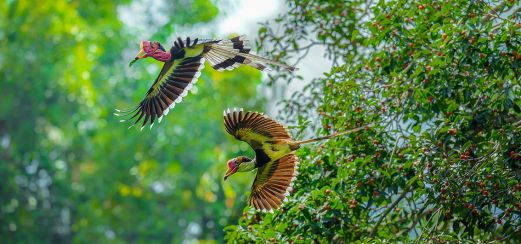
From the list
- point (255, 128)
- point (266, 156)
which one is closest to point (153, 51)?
point (255, 128)

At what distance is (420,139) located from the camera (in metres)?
6.29

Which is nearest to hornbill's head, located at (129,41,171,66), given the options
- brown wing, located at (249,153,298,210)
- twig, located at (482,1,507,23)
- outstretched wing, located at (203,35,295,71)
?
outstretched wing, located at (203,35,295,71)

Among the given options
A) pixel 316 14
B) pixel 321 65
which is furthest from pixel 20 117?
pixel 316 14

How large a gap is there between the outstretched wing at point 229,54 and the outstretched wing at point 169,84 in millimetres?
81

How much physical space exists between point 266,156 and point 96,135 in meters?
14.7

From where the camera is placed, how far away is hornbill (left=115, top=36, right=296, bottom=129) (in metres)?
6.40

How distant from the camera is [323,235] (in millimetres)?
6477

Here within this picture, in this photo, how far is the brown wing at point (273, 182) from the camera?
252 inches

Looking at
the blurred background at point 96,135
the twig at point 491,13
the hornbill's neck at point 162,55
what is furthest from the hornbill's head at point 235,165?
the blurred background at point 96,135

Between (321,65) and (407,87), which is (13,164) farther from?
(407,87)

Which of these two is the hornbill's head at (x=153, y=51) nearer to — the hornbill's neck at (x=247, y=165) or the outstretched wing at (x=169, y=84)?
the outstretched wing at (x=169, y=84)

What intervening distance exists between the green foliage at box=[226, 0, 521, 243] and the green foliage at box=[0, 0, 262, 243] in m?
11.8

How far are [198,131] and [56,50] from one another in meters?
3.39

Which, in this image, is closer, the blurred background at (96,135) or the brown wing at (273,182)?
the brown wing at (273,182)
